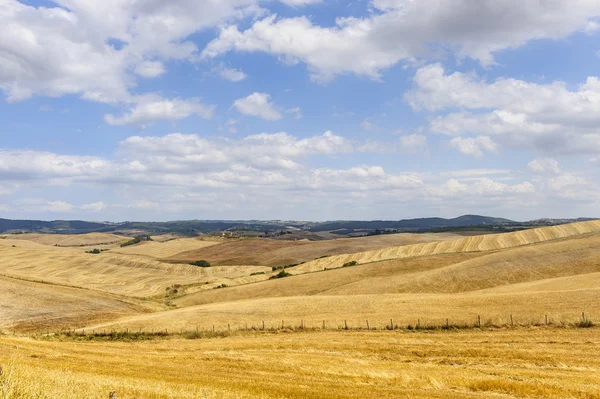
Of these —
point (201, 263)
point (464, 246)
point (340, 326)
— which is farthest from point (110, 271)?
point (340, 326)

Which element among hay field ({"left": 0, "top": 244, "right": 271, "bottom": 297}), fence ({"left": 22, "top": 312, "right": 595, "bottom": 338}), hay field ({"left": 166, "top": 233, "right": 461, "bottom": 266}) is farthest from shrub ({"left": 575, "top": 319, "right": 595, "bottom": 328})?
hay field ({"left": 166, "top": 233, "right": 461, "bottom": 266})

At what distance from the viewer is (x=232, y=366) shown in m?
28.4

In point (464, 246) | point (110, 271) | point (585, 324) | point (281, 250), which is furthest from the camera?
point (281, 250)

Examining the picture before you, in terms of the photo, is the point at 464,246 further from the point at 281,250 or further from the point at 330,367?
the point at 330,367

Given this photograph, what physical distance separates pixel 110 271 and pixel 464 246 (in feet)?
302

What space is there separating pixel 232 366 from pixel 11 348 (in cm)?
1507

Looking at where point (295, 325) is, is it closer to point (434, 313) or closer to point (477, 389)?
point (434, 313)

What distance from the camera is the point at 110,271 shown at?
12356cm

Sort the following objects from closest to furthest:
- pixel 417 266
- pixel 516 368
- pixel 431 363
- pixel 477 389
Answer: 1. pixel 477 389
2. pixel 516 368
3. pixel 431 363
4. pixel 417 266

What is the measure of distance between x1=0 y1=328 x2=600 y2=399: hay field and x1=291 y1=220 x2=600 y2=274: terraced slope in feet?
241

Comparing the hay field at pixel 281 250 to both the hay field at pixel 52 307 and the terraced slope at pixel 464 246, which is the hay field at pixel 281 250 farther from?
the hay field at pixel 52 307

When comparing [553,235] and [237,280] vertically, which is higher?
[553,235]

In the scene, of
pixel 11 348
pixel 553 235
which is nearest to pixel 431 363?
pixel 11 348

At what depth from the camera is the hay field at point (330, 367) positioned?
1788cm
